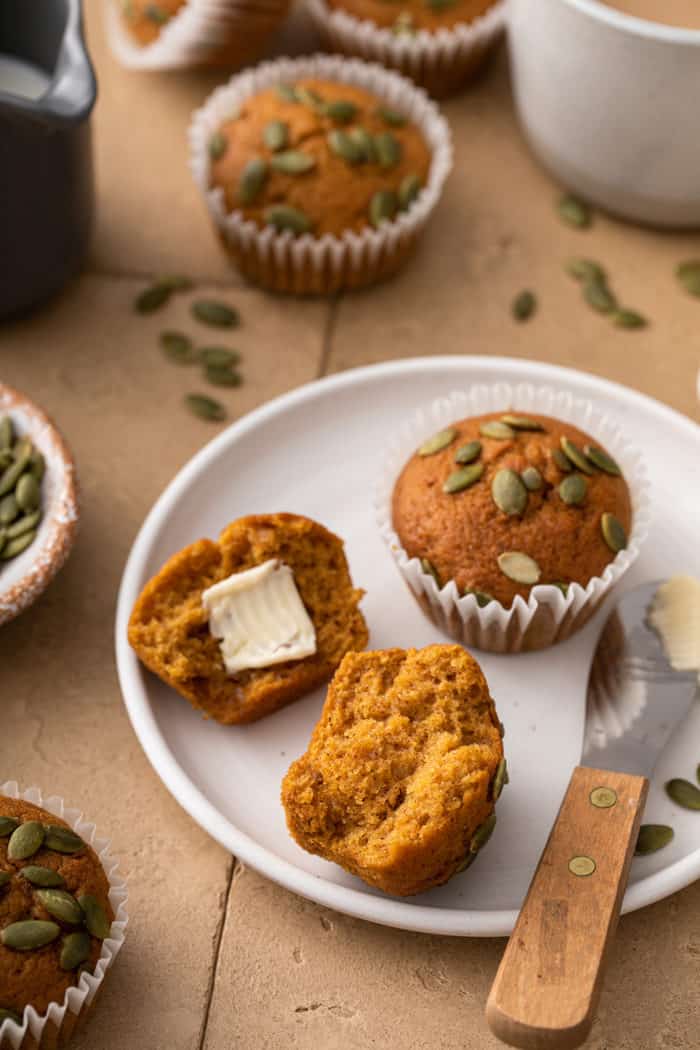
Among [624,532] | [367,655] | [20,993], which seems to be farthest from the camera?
[624,532]

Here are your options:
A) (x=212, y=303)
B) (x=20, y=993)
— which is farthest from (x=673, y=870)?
(x=212, y=303)

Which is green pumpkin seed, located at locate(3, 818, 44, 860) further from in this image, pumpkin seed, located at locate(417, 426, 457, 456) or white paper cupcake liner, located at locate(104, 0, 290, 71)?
white paper cupcake liner, located at locate(104, 0, 290, 71)

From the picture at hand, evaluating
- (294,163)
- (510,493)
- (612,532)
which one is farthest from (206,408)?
(612,532)

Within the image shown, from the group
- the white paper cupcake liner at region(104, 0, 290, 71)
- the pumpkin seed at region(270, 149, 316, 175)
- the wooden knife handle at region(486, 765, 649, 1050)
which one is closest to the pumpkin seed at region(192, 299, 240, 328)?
the pumpkin seed at region(270, 149, 316, 175)

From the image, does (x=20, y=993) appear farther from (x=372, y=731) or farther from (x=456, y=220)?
(x=456, y=220)

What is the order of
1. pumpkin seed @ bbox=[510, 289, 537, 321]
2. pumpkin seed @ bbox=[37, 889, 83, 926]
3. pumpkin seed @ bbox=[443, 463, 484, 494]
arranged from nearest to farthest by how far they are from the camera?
pumpkin seed @ bbox=[37, 889, 83, 926], pumpkin seed @ bbox=[443, 463, 484, 494], pumpkin seed @ bbox=[510, 289, 537, 321]

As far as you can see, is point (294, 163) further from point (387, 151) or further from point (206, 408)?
point (206, 408)
